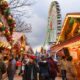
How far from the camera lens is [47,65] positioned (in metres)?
22.2

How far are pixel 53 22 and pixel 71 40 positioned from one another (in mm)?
43621

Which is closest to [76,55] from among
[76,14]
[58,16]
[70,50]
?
[70,50]

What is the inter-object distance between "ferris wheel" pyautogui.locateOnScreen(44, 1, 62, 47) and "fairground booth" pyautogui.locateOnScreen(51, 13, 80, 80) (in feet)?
88.8

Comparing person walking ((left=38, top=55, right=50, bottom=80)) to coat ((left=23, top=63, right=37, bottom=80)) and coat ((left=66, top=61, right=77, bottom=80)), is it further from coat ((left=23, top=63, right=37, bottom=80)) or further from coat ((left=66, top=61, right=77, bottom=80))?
coat ((left=66, top=61, right=77, bottom=80))

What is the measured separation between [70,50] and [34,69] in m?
5.64

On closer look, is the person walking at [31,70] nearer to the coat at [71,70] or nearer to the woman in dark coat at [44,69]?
the woman in dark coat at [44,69]

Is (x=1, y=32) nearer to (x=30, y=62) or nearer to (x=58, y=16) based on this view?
(x=30, y=62)

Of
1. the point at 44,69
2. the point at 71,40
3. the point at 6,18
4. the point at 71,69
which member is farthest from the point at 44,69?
the point at 71,40

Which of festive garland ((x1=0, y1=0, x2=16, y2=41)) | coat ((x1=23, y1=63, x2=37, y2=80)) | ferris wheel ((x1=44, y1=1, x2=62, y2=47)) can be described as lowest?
ferris wheel ((x1=44, y1=1, x2=62, y2=47))

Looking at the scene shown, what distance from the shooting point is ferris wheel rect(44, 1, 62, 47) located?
7031cm

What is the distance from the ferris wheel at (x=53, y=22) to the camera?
70312 mm

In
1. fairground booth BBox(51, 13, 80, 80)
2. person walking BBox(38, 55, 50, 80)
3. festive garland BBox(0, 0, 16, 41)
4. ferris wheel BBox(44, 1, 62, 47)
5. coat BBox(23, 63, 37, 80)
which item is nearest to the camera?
person walking BBox(38, 55, 50, 80)

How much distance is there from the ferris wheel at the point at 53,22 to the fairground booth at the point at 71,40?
88.8ft

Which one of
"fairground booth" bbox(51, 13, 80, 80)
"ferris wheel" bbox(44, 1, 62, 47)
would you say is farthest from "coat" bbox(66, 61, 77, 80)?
"ferris wheel" bbox(44, 1, 62, 47)
